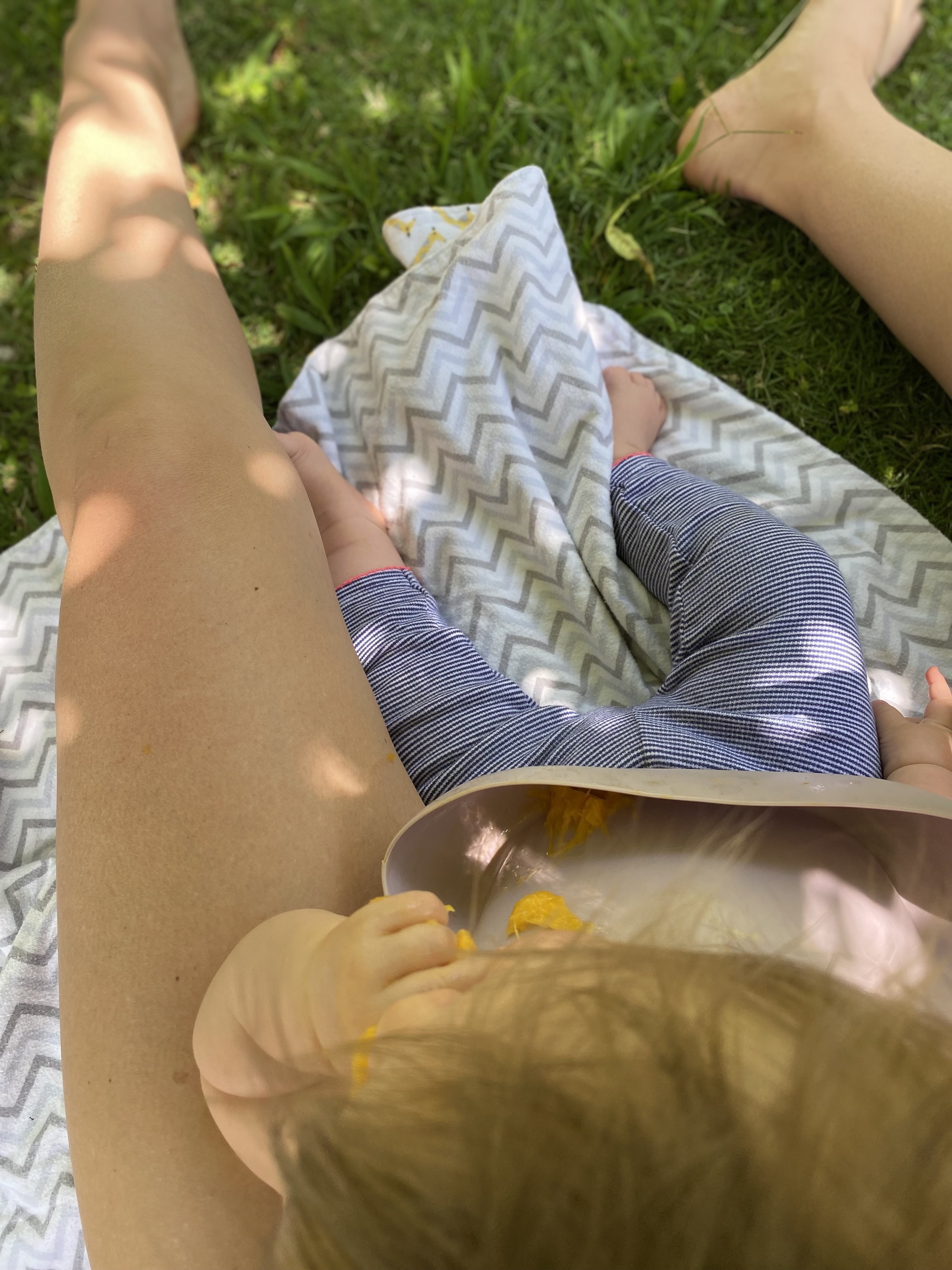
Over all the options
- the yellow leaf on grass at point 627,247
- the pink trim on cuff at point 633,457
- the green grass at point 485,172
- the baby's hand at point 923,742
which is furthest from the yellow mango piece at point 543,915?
the yellow leaf on grass at point 627,247

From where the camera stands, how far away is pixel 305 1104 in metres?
0.90

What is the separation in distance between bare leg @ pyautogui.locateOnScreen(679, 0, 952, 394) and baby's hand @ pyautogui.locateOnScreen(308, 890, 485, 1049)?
1.54 m

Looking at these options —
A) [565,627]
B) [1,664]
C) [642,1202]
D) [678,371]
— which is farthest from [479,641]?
[642,1202]

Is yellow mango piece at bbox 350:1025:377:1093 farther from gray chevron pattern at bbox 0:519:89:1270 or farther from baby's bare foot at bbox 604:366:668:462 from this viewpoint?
baby's bare foot at bbox 604:366:668:462

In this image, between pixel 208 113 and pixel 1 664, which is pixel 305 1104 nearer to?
pixel 1 664

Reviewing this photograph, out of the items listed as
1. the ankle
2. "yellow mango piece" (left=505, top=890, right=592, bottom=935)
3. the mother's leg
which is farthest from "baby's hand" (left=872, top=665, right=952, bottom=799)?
the ankle

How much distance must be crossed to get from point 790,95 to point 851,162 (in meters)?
0.27

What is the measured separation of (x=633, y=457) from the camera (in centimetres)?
182

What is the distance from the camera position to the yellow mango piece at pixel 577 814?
4.05 ft

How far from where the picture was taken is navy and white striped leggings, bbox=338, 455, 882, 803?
4.53ft

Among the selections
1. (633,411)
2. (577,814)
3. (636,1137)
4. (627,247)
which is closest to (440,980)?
(636,1137)

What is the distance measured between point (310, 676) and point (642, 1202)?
2.44ft

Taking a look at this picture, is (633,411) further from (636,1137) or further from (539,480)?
(636,1137)

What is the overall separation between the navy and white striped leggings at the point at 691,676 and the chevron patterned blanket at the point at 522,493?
123mm
